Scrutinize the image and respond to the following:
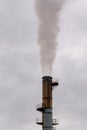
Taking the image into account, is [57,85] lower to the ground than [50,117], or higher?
higher

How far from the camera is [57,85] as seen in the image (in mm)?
71500

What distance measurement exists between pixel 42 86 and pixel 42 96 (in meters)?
1.44

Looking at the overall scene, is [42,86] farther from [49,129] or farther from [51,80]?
[49,129]

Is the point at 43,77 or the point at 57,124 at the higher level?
the point at 43,77


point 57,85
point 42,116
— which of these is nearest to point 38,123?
point 42,116

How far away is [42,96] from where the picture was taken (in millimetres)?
70312

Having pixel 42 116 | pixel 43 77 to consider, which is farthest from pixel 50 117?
pixel 43 77

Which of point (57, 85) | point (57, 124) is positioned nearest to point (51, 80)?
point (57, 85)

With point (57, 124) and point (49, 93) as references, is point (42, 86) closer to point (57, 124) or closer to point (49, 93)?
point (49, 93)

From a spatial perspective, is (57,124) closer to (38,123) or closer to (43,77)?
(38,123)

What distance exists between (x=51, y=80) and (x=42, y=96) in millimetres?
2716

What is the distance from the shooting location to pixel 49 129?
225 ft

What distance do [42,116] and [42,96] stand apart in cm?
287

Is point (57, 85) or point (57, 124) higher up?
point (57, 85)
